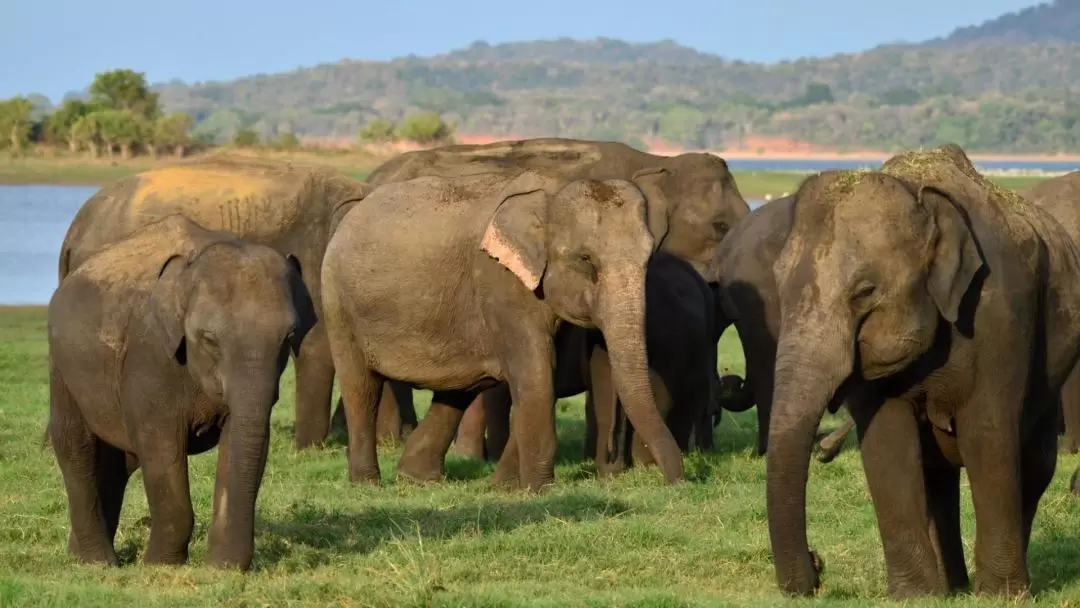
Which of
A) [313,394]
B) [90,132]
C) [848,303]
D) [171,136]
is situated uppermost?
[848,303]

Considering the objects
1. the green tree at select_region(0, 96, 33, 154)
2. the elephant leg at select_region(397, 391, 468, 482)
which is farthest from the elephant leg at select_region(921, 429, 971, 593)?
the green tree at select_region(0, 96, 33, 154)

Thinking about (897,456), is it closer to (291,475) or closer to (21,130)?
(291,475)

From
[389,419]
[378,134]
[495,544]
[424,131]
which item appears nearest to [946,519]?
[495,544]

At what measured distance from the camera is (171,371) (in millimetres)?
8625

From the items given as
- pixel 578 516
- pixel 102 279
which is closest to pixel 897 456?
pixel 578 516

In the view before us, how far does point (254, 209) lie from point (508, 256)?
Answer: 15.5ft

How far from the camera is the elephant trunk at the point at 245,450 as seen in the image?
26.9 ft

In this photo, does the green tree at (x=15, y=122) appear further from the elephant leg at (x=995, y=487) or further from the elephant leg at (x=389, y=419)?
the elephant leg at (x=995, y=487)

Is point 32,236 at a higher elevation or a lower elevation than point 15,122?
lower

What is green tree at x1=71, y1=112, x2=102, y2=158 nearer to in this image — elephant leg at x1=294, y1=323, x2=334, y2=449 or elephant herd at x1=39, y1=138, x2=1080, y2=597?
elephant leg at x1=294, y1=323, x2=334, y2=449

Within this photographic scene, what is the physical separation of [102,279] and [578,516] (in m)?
2.95

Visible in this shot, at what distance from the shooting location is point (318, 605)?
7762mm

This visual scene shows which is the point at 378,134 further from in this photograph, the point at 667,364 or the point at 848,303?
the point at 848,303

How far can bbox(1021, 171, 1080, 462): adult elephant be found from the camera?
46.3ft
